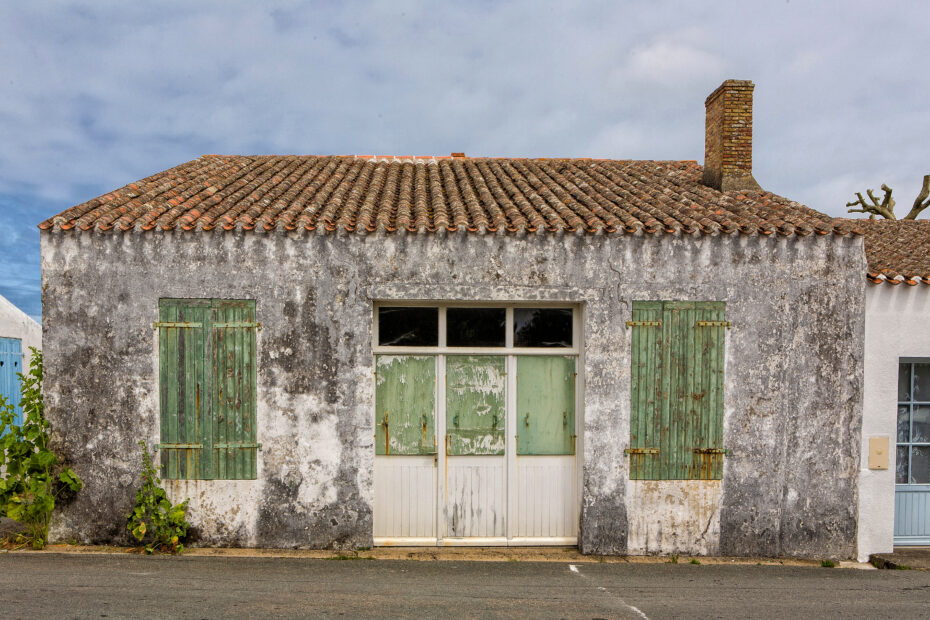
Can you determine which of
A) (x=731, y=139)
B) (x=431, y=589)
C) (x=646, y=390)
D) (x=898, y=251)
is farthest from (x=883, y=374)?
(x=431, y=589)

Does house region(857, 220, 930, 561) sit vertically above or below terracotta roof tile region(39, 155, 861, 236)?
below

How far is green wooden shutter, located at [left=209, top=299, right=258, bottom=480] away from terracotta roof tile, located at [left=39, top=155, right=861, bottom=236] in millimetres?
1033

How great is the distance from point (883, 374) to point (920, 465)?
1511 mm

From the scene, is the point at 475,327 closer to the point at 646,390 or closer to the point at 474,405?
the point at 474,405

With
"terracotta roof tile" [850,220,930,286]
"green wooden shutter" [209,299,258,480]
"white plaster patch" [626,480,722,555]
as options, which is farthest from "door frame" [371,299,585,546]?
"terracotta roof tile" [850,220,930,286]

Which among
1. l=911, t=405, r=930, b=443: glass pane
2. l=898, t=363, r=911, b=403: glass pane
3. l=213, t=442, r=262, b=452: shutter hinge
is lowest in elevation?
l=213, t=442, r=262, b=452: shutter hinge

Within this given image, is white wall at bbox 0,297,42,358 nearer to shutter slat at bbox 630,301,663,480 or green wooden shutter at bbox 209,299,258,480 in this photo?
green wooden shutter at bbox 209,299,258,480

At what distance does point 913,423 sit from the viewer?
7.66 metres

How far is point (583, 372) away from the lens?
7039mm

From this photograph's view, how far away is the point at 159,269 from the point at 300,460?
2610 mm

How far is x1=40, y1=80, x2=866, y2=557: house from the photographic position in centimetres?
678

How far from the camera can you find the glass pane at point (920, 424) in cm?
767

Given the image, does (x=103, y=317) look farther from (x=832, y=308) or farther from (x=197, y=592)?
(x=832, y=308)

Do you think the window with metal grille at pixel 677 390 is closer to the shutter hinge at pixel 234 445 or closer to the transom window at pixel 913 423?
the transom window at pixel 913 423
